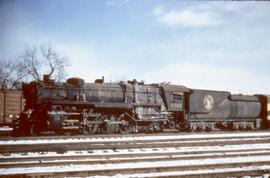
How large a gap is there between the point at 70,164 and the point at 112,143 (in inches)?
178

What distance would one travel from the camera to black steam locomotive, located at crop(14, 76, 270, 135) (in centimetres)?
1731

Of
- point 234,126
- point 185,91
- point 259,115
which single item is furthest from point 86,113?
point 259,115

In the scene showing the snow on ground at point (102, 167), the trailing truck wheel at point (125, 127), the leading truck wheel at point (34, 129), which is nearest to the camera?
the snow on ground at point (102, 167)

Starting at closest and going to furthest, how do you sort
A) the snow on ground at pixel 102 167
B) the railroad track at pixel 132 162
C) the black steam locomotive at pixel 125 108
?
the railroad track at pixel 132 162
the snow on ground at pixel 102 167
the black steam locomotive at pixel 125 108

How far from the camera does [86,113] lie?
18.2 metres

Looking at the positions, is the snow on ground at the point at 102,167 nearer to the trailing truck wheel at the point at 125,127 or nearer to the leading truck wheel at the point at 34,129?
the leading truck wheel at the point at 34,129

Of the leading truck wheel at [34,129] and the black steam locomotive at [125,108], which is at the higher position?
the black steam locomotive at [125,108]

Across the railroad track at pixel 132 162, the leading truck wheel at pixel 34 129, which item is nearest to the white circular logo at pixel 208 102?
the railroad track at pixel 132 162

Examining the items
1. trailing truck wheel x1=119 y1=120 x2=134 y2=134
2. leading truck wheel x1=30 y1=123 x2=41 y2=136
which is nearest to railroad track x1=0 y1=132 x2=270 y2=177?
leading truck wheel x1=30 y1=123 x2=41 y2=136

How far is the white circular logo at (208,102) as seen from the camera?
2486 centimetres

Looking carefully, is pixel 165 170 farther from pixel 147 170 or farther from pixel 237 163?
pixel 237 163

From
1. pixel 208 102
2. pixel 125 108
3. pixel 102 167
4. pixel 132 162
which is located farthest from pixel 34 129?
pixel 208 102

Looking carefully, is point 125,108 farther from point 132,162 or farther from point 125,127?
point 132,162

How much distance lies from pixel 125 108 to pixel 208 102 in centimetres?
815
